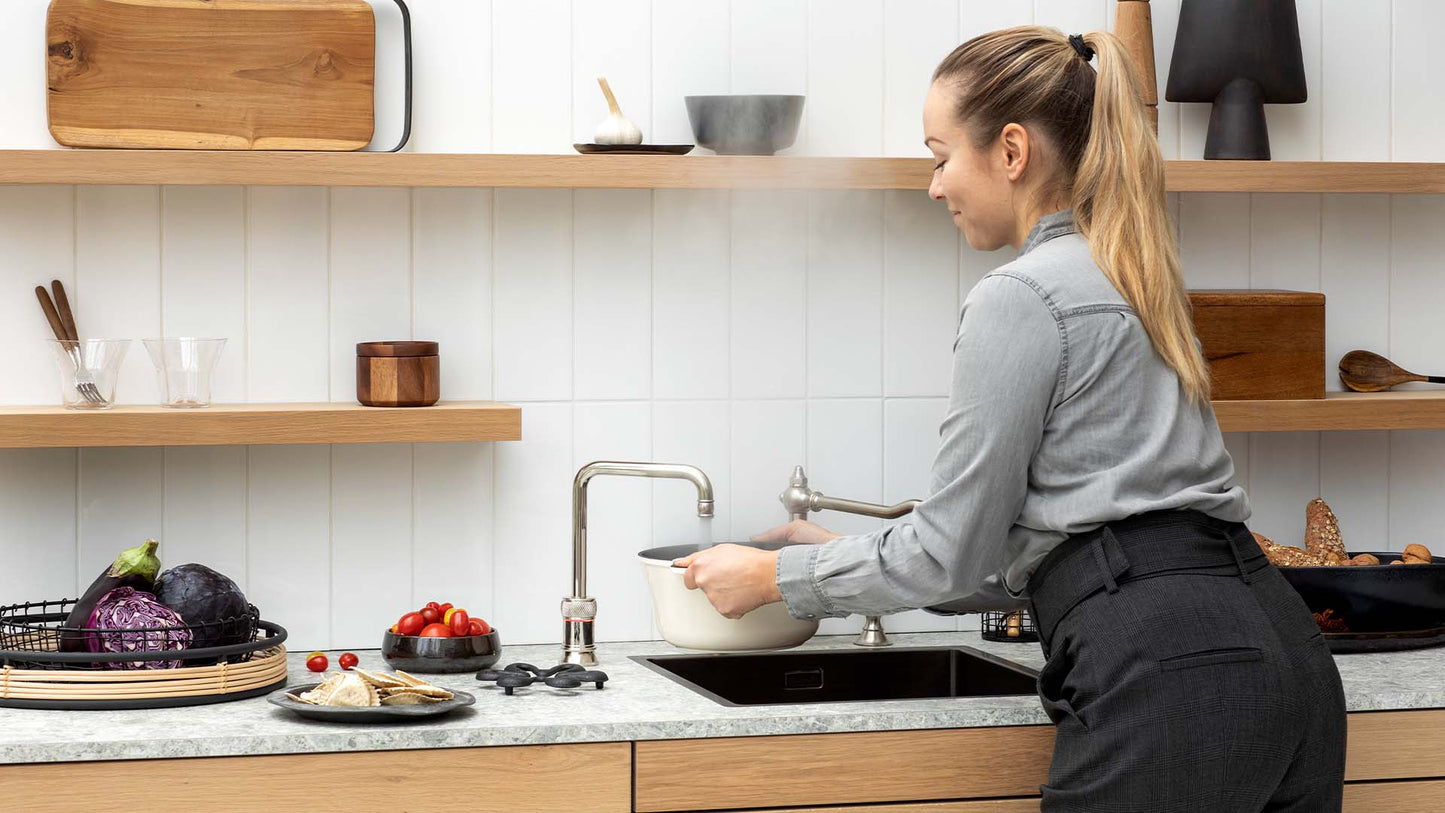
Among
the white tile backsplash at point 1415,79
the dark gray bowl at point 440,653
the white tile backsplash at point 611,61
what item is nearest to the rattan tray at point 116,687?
the dark gray bowl at point 440,653

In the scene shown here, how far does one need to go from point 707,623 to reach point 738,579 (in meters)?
0.37

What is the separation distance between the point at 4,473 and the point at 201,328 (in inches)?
14.2

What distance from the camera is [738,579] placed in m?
1.73

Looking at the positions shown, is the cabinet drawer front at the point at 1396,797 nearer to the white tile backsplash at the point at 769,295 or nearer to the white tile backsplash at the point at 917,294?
the white tile backsplash at the point at 917,294

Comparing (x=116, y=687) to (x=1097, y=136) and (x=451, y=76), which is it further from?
(x=1097, y=136)

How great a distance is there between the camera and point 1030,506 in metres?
1.53

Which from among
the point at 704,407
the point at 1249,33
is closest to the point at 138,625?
the point at 704,407

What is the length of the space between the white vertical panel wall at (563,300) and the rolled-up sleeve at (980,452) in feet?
2.10

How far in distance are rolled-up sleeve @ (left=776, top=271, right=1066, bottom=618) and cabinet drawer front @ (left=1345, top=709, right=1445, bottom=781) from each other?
2.11 feet

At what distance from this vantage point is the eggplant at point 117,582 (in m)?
1.83

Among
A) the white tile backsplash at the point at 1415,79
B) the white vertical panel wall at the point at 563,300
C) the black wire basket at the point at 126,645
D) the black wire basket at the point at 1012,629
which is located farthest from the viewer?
the white tile backsplash at the point at 1415,79

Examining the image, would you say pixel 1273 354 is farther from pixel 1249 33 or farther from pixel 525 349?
pixel 525 349

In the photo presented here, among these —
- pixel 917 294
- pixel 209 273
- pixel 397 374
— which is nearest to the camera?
pixel 397 374

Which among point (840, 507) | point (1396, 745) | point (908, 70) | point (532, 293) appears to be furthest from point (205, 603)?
point (1396, 745)
